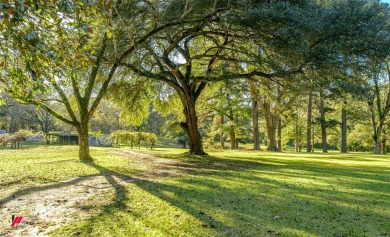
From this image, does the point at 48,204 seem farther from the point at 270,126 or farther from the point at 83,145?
the point at 270,126

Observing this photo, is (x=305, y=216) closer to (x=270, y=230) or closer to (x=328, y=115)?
(x=270, y=230)

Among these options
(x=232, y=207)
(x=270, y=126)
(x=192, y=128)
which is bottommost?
(x=232, y=207)

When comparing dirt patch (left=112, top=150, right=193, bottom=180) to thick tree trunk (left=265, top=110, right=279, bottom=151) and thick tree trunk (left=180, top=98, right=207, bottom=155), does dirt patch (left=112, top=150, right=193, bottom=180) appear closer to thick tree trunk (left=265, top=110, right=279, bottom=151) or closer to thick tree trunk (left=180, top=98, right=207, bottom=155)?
thick tree trunk (left=180, top=98, right=207, bottom=155)

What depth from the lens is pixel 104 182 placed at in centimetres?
684

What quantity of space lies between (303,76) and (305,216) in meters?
6.46

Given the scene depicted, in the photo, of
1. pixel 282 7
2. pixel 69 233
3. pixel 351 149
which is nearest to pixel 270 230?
pixel 69 233

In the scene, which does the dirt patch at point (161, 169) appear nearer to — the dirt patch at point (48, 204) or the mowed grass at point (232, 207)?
the mowed grass at point (232, 207)

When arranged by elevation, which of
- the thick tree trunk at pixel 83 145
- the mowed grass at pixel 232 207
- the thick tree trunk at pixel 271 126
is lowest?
the mowed grass at pixel 232 207

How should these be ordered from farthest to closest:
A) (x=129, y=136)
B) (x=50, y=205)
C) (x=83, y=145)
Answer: (x=129, y=136)
(x=83, y=145)
(x=50, y=205)

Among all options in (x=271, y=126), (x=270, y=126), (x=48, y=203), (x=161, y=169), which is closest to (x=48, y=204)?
(x=48, y=203)

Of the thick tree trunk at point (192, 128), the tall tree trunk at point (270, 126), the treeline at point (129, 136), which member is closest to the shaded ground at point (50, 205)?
A: the thick tree trunk at point (192, 128)

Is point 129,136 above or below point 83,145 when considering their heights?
above

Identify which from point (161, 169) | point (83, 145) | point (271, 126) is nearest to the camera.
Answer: point (161, 169)

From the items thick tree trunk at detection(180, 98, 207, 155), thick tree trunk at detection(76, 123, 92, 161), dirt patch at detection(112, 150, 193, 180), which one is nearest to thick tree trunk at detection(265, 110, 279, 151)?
thick tree trunk at detection(180, 98, 207, 155)
